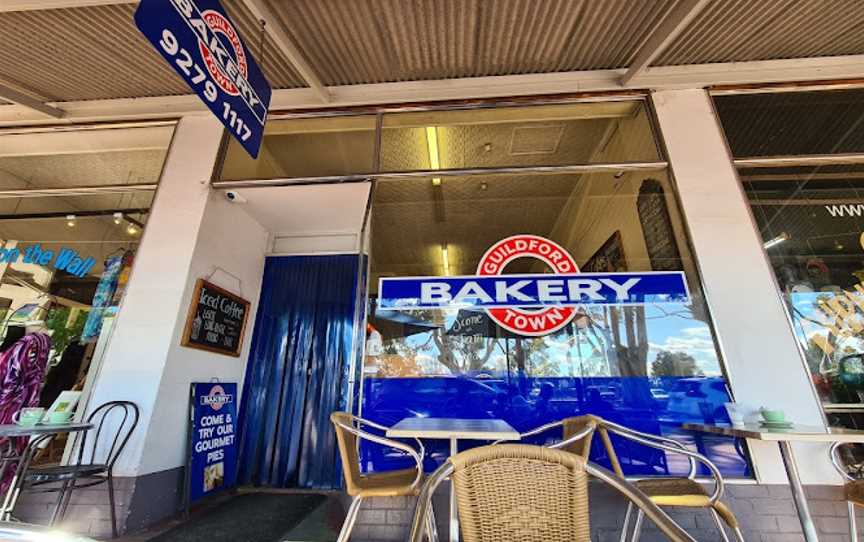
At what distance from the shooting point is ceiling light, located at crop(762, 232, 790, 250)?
9.31 feet

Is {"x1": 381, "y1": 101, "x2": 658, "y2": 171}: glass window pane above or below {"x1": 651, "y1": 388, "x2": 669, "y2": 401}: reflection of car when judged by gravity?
above

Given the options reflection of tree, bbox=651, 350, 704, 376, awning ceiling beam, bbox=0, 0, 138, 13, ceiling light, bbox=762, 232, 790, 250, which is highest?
awning ceiling beam, bbox=0, 0, 138, 13

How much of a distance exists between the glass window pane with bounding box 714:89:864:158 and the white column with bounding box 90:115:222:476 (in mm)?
4675

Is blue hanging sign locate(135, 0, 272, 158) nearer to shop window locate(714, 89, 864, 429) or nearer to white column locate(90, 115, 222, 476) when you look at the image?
white column locate(90, 115, 222, 476)

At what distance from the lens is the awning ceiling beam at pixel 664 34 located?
2.67m

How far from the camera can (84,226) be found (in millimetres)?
3555

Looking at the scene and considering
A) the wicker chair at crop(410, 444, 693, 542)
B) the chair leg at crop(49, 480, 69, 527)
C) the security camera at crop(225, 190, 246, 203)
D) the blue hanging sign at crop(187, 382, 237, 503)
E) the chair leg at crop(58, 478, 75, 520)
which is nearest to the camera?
the wicker chair at crop(410, 444, 693, 542)

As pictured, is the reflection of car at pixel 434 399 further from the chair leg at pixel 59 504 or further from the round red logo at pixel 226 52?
the round red logo at pixel 226 52

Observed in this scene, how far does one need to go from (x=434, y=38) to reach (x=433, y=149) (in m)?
0.89

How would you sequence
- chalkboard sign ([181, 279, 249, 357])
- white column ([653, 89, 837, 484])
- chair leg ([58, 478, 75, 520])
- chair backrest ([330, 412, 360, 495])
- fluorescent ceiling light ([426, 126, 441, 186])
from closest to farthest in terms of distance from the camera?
chair backrest ([330, 412, 360, 495])
chair leg ([58, 478, 75, 520])
white column ([653, 89, 837, 484])
chalkboard sign ([181, 279, 249, 357])
fluorescent ceiling light ([426, 126, 441, 186])

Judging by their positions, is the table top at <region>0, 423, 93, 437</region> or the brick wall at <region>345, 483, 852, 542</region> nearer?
the table top at <region>0, 423, 93, 437</region>

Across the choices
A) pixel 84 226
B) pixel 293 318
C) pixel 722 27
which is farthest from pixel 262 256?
pixel 722 27

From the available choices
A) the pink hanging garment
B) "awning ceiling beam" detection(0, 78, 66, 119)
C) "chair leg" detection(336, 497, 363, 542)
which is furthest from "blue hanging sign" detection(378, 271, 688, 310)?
"awning ceiling beam" detection(0, 78, 66, 119)

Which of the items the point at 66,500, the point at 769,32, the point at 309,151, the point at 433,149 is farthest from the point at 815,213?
the point at 66,500
